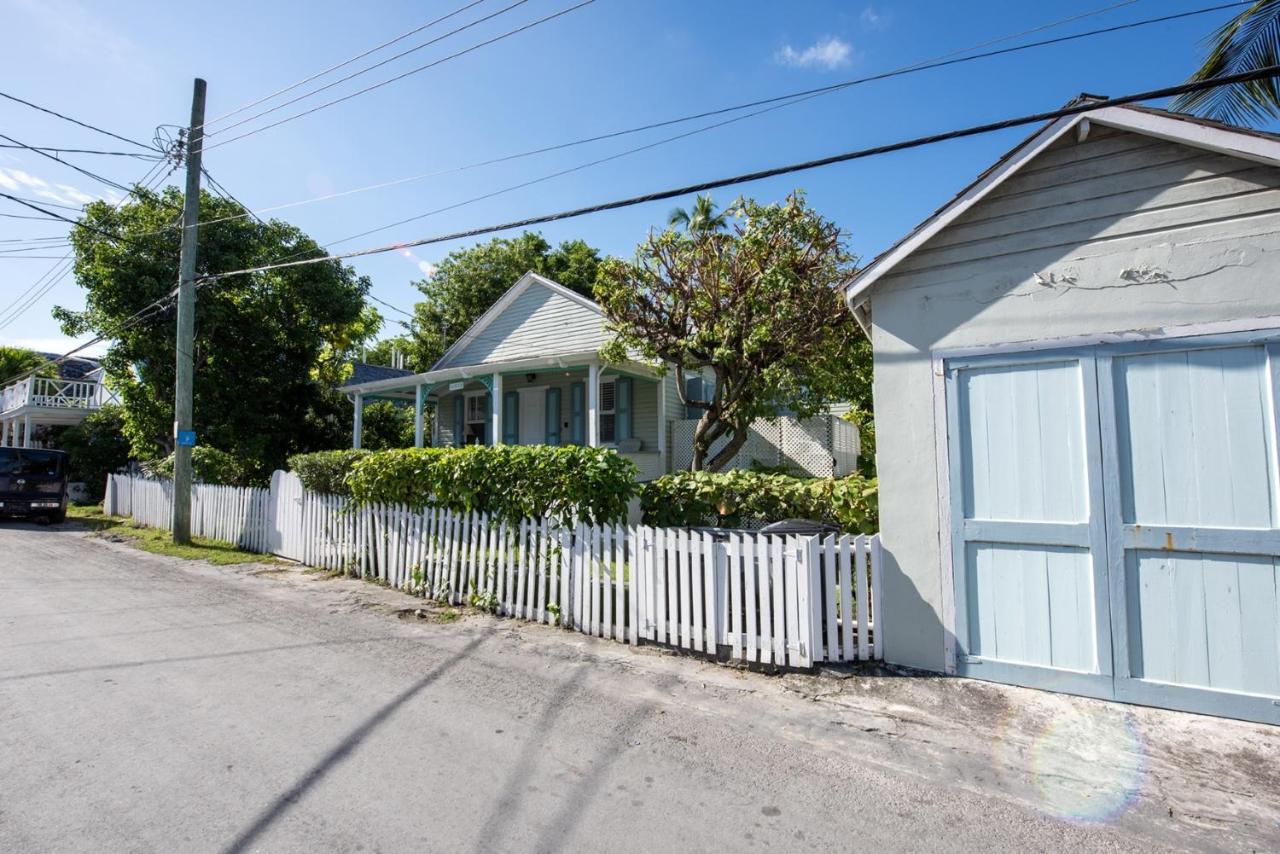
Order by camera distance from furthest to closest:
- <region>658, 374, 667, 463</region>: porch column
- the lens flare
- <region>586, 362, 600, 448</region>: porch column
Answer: <region>658, 374, 667, 463</region>: porch column
<region>586, 362, 600, 448</region>: porch column
the lens flare

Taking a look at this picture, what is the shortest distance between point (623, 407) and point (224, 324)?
11.6m

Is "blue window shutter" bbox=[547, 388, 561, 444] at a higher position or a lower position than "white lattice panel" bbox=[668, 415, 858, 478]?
higher

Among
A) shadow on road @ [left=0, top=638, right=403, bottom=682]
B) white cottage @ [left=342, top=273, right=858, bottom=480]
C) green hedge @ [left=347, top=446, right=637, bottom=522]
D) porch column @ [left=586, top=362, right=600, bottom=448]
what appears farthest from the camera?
Answer: white cottage @ [left=342, top=273, right=858, bottom=480]

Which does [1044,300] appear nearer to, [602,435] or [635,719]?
[635,719]

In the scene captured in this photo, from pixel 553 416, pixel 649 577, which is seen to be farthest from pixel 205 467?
pixel 649 577

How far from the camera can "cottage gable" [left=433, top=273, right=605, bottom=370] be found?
54.3 ft

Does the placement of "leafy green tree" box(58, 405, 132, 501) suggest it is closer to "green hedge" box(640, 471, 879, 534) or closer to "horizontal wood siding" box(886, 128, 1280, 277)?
"green hedge" box(640, 471, 879, 534)

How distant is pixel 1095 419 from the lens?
184 inches

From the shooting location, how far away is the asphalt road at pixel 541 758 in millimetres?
3000

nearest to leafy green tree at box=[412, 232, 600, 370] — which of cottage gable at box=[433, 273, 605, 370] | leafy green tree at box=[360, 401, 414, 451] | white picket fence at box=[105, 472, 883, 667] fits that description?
leafy green tree at box=[360, 401, 414, 451]

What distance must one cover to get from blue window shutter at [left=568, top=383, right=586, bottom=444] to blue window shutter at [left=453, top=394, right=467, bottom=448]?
13.1ft

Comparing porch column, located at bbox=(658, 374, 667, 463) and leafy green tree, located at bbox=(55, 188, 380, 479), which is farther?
leafy green tree, located at bbox=(55, 188, 380, 479)

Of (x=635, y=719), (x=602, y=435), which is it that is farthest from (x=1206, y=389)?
(x=602, y=435)

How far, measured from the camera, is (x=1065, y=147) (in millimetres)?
4977
